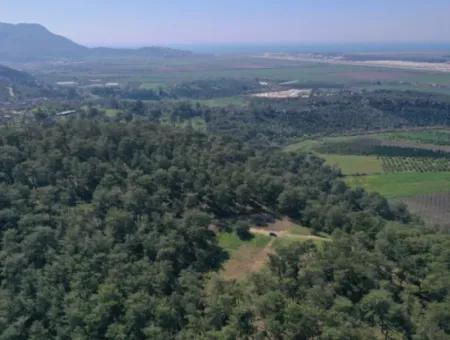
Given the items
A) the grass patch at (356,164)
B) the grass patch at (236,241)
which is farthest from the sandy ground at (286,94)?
the grass patch at (236,241)

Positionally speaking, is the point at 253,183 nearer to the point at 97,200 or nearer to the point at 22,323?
the point at 97,200

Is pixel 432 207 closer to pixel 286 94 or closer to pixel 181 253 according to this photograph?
pixel 181 253

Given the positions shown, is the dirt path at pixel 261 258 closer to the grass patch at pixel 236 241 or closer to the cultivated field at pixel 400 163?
the grass patch at pixel 236 241

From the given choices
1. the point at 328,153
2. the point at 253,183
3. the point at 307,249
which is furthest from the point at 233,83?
the point at 307,249

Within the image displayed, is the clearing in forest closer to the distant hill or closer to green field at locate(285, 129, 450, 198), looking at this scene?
green field at locate(285, 129, 450, 198)

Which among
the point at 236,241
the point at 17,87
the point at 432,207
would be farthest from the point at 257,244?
the point at 17,87

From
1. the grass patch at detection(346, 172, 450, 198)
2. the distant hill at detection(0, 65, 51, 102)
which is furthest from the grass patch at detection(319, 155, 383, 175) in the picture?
the distant hill at detection(0, 65, 51, 102)
